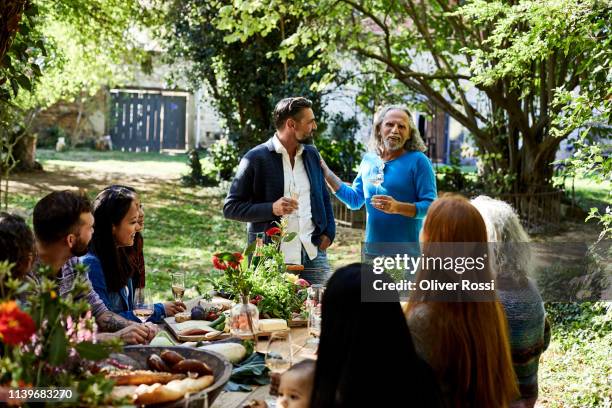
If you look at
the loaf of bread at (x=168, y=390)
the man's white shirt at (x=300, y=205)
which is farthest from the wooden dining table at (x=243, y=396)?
the man's white shirt at (x=300, y=205)

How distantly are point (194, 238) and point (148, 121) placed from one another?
16106mm

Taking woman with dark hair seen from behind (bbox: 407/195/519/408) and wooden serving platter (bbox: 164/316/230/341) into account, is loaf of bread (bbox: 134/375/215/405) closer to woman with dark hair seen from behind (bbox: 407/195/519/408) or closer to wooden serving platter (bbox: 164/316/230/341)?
woman with dark hair seen from behind (bbox: 407/195/519/408)

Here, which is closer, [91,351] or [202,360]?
[91,351]

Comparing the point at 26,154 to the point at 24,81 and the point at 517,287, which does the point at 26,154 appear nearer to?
the point at 24,81

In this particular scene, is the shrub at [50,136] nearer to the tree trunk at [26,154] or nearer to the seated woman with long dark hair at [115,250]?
the tree trunk at [26,154]

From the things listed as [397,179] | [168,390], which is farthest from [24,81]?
[168,390]

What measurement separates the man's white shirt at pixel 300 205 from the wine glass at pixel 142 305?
1.06 meters

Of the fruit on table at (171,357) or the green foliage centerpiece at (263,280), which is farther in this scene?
the green foliage centerpiece at (263,280)

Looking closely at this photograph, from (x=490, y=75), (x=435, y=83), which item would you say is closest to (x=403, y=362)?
(x=490, y=75)

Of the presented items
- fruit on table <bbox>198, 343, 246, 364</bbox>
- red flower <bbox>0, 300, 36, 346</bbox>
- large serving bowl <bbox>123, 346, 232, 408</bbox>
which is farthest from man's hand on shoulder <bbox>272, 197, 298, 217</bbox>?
red flower <bbox>0, 300, 36, 346</bbox>

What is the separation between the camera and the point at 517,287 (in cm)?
294

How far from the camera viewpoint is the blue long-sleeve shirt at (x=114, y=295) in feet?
11.4

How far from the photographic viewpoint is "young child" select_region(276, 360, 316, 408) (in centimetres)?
206

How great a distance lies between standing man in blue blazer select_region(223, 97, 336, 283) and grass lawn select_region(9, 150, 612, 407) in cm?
56
